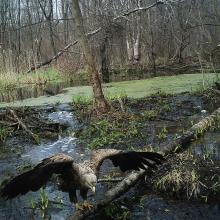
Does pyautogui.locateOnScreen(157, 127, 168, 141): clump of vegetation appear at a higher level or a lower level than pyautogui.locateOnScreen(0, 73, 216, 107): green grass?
lower

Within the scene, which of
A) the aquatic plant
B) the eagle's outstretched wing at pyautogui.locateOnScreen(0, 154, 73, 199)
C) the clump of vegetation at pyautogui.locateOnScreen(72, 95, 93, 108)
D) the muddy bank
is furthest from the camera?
the clump of vegetation at pyautogui.locateOnScreen(72, 95, 93, 108)

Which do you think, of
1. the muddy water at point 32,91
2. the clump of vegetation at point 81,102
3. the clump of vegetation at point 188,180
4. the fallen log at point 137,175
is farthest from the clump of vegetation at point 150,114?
the muddy water at point 32,91

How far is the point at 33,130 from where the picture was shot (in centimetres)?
755

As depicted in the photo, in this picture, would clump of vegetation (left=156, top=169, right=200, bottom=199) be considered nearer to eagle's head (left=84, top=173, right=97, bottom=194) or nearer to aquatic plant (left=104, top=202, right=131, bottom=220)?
aquatic plant (left=104, top=202, right=131, bottom=220)

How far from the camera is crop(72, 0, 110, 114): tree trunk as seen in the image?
7770mm

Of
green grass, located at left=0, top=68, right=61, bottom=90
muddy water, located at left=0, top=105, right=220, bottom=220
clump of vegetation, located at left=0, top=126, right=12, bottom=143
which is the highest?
green grass, located at left=0, top=68, right=61, bottom=90

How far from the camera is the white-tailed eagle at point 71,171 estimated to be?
335 cm

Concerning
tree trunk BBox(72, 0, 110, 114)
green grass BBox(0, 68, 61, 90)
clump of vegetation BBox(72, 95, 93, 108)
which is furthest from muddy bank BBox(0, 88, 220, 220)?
green grass BBox(0, 68, 61, 90)

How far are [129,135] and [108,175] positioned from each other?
1829mm

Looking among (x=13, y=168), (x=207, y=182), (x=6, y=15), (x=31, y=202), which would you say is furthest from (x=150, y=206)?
(x=6, y=15)

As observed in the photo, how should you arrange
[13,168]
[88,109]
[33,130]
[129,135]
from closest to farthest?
1. [13,168]
2. [129,135]
3. [33,130]
4. [88,109]

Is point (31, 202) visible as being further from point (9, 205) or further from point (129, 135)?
point (129, 135)

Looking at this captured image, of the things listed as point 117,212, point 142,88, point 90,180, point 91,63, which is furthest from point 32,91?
point 90,180

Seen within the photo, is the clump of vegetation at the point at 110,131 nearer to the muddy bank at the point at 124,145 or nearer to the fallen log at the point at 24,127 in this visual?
the muddy bank at the point at 124,145
